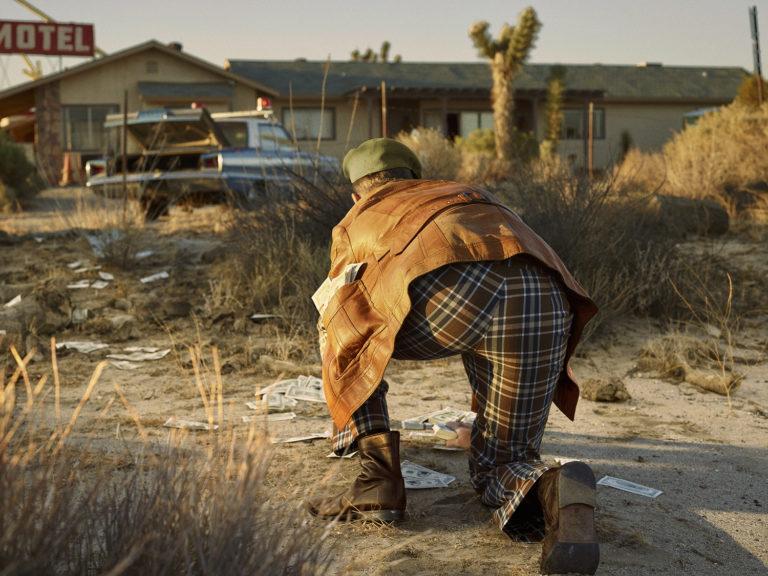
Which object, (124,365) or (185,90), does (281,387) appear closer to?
(124,365)

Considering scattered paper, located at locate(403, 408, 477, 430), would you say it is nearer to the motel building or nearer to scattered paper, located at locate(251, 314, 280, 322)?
scattered paper, located at locate(251, 314, 280, 322)

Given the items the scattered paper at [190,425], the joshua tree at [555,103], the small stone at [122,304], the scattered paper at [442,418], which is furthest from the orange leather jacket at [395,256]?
the joshua tree at [555,103]

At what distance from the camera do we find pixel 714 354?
6.62m

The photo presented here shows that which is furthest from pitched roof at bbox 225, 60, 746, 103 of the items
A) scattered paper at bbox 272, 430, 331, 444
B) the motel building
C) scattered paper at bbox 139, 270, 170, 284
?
scattered paper at bbox 272, 430, 331, 444

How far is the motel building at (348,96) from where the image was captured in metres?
28.9

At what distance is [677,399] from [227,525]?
420cm

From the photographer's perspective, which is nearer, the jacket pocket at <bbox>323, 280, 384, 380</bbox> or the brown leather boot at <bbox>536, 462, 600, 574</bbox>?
the brown leather boot at <bbox>536, 462, 600, 574</bbox>

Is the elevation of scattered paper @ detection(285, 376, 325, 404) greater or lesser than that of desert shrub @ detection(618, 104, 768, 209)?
lesser

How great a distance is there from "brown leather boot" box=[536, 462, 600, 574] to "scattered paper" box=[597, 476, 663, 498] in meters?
1.09

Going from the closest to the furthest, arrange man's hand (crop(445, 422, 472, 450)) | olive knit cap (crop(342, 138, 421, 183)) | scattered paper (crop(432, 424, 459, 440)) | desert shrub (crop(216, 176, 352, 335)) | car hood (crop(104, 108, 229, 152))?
1. olive knit cap (crop(342, 138, 421, 183))
2. man's hand (crop(445, 422, 472, 450))
3. scattered paper (crop(432, 424, 459, 440))
4. desert shrub (crop(216, 176, 352, 335))
5. car hood (crop(104, 108, 229, 152))

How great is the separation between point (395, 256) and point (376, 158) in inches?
22.4

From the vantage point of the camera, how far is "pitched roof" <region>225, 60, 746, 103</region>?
1289 inches

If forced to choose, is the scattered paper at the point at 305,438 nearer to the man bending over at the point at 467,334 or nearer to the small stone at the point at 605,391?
the man bending over at the point at 467,334

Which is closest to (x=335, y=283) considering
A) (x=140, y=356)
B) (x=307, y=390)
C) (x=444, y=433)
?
(x=444, y=433)
